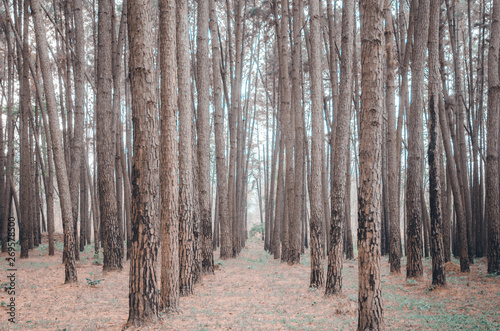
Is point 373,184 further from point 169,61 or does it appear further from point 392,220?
point 392,220

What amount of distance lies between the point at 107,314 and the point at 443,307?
5.01 meters

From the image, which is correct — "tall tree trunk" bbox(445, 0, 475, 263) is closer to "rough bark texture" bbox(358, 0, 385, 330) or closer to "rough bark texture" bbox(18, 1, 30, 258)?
"rough bark texture" bbox(358, 0, 385, 330)

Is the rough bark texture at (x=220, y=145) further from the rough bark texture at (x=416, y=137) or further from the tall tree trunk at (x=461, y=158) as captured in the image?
the tall tree trunk at (x=461, y=158)

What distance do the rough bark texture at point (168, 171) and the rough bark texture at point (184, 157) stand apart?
930 mm

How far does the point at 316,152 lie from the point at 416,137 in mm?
2091

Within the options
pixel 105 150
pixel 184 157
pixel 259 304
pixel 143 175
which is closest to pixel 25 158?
pixel 105 150

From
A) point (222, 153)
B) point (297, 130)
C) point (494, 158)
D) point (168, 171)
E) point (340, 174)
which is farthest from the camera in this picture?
point (222, 153)

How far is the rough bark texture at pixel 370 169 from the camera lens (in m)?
3.66

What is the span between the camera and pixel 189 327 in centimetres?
421

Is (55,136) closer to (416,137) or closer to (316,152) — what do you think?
(316,152)

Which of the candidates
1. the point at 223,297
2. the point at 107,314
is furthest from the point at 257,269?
the point at 107,314

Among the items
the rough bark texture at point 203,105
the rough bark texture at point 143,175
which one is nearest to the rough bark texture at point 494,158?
the rough bark texture at point 203,105

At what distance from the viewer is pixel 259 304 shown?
221 inches

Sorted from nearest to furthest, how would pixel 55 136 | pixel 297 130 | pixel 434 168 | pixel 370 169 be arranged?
pixel 370 169 < pixel 55 136 < pixel 434 168 < pixel 297 130
